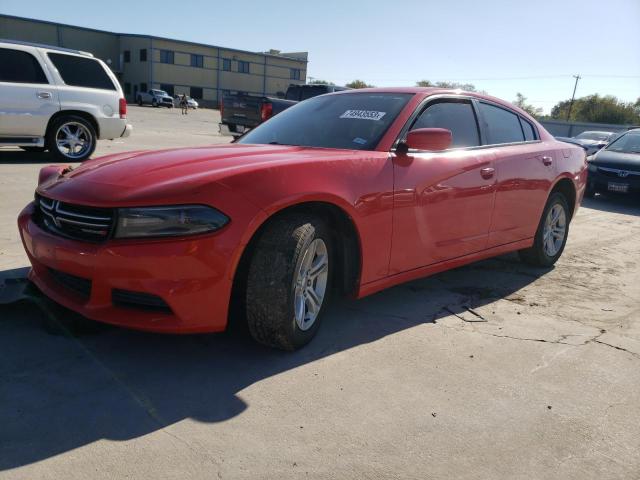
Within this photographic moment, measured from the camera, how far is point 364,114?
3.82 metres

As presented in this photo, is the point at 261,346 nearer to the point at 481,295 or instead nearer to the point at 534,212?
the point at 481,295

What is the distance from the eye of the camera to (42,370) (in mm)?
2686

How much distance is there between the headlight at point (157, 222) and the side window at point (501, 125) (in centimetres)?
277

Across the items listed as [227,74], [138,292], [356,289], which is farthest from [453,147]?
[227,74]

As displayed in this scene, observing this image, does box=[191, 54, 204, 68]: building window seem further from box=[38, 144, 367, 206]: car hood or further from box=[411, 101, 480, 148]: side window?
box=[38, 144, 367, 206]: car hood

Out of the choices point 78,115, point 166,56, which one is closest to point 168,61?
point 166,56

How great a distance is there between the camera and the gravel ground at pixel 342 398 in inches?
85.2

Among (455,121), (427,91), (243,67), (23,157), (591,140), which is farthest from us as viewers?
(243,67)

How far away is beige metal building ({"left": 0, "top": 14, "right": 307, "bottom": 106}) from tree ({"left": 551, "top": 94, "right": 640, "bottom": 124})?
3974 centimetres

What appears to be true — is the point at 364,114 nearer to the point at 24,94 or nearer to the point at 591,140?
the point at 24,94

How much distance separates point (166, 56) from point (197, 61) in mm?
4133

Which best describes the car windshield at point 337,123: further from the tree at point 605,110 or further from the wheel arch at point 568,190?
the tree at point 605,110

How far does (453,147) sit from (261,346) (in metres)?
2.05

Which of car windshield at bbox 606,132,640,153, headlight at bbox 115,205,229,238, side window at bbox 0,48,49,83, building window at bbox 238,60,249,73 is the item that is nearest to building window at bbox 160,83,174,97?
building window at bbox 238,60,249,73
